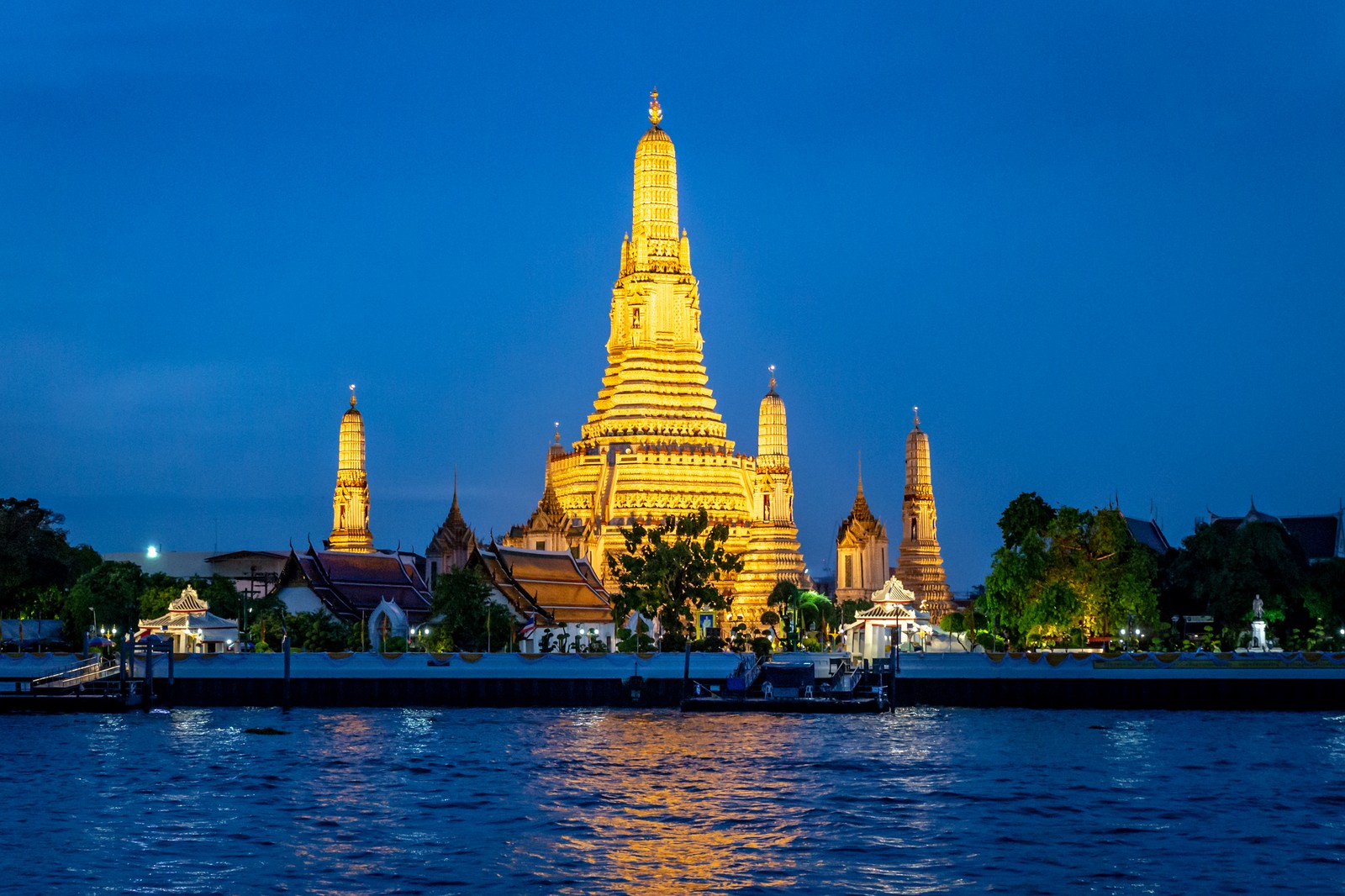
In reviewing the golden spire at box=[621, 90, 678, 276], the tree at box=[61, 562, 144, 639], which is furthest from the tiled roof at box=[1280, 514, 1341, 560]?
the tree at box=[61, 562, 144, 639]

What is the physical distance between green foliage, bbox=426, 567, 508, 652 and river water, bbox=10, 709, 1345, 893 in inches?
493

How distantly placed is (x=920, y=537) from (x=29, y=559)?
54.4 m

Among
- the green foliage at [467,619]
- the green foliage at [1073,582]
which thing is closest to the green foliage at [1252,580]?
the green foliage at [1073,582]

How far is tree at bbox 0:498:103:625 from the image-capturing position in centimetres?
8012

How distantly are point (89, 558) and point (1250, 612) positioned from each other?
58.6 meters

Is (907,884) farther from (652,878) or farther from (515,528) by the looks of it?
(515,528)

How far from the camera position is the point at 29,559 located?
266 ft

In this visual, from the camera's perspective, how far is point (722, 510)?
338 ft

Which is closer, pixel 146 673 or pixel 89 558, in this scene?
pixel 146 673

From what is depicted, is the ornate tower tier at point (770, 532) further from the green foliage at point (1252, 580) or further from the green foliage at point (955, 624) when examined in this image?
the green foliage at point (1252, 580)

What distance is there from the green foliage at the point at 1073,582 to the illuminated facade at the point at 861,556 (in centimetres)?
3763

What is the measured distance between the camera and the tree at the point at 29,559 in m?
80.1

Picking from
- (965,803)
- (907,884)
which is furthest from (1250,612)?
(907,884)

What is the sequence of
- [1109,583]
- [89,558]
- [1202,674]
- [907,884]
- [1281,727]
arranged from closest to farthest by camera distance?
[907,884]
[1281,727]
[1202,674]
[1109,583]
[89,558]
